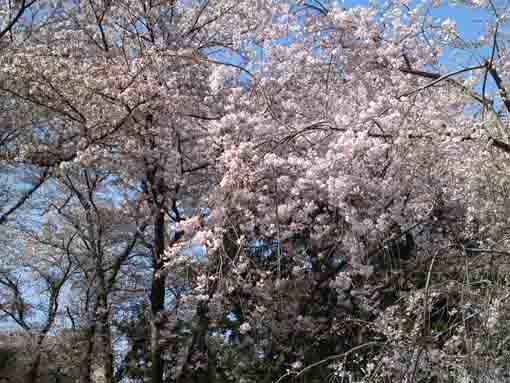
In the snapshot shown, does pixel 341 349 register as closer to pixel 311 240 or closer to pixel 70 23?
pixel 311 240

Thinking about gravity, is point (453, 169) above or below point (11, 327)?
below

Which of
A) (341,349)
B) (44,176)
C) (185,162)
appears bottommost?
(341,349)

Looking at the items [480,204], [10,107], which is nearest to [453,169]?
[480,204]

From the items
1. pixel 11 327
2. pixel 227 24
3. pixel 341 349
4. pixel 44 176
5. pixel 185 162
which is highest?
pixel 227 24

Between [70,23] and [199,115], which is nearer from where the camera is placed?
[199,115]

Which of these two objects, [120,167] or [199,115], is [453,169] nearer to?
[199,115]

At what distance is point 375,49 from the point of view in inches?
231

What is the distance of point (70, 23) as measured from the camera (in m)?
8.88

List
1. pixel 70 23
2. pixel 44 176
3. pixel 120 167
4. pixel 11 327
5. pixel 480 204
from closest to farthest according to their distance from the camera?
pixel 480 204 < pixel 120 167 < pixel 70 23 < pixel 44 176 < pixel 11 327

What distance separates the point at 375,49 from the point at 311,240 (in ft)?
6.99

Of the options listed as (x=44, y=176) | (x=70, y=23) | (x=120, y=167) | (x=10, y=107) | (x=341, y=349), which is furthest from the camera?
(x=44, y=176)

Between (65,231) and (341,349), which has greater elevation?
(65,231)

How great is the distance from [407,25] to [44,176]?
6567 millimetres

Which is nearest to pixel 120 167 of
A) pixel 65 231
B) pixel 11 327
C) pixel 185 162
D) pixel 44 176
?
pixel 185 162
